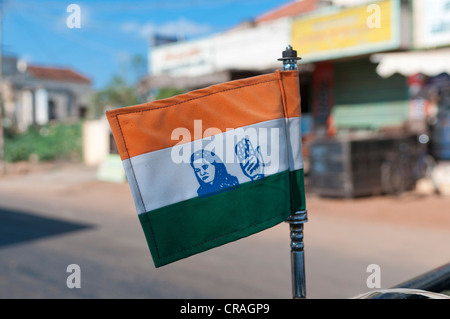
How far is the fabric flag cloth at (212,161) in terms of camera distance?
1.74 metres

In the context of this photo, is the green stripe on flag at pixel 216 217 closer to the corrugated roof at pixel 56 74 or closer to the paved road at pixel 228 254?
the paved road at pixel 228 254

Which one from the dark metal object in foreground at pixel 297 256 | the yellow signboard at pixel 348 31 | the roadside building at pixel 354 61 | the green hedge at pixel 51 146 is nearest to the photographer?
the dark metal object in foreground at pixel 297 256

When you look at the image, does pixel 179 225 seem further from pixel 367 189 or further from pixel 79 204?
pixel 79 204

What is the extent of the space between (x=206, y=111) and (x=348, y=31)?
37.5 feet

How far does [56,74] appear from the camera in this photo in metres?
43.3

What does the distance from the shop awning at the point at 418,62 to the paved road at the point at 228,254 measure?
2643 millimetres

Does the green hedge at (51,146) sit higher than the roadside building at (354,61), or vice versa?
the roadside building at (354,61)

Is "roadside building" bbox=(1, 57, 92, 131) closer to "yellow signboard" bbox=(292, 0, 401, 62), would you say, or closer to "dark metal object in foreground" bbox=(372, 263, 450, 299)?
"yellow signboard" bbox=(292, 0, 401, 62)

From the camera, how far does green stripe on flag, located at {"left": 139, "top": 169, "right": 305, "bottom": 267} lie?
1795mm

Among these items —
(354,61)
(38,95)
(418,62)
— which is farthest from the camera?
(38,95)

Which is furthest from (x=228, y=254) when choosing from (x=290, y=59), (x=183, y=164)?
(x=183, y=164)

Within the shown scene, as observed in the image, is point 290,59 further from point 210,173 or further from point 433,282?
point 433,282

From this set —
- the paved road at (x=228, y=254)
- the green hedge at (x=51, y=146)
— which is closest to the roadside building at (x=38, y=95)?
the green hedge at (x=51, y=146)
